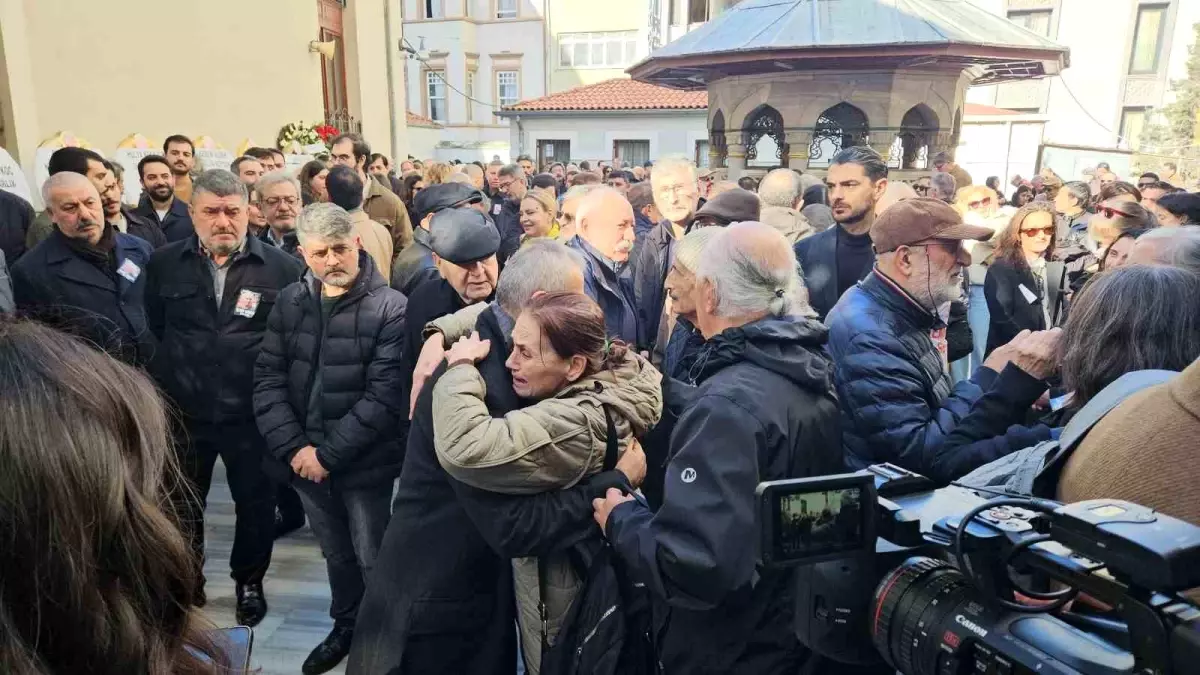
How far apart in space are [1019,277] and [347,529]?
378 cm

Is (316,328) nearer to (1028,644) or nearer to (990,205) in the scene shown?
(1028,644)

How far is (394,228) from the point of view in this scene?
5.41 meters

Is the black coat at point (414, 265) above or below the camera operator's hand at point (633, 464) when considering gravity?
above

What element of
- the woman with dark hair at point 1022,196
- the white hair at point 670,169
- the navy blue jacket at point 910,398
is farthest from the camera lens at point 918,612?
the woman with dark hair at point 1022,196

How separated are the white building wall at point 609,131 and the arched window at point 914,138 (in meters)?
19.3

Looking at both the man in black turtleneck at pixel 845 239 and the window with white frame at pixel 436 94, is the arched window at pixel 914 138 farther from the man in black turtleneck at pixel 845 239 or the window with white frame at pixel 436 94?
the window with white frame at pixel 436 94

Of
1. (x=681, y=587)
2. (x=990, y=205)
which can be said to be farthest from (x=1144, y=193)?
(x=681, y=587)

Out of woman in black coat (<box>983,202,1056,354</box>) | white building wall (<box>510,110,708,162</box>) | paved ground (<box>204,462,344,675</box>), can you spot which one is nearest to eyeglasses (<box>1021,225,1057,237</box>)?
woman in black coat (<box>983,202,1056,354</box>)

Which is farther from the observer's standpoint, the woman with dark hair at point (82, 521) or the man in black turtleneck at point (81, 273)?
the man in black turtleneck at point (81, 273)

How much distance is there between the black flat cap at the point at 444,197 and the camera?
4441 mm

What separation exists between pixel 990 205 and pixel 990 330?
194cm

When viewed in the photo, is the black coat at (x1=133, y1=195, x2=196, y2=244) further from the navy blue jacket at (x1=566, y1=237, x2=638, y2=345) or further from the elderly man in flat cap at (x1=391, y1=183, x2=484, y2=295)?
the navy blue jacket at (x1=566, y1=237, x2=638, y2=345)

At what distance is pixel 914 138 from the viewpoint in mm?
9359

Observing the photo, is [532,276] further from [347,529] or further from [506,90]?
[506,90]
